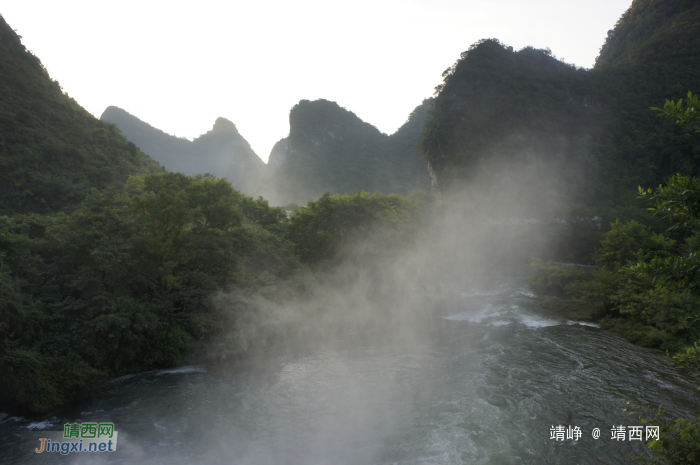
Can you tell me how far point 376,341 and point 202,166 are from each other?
124m

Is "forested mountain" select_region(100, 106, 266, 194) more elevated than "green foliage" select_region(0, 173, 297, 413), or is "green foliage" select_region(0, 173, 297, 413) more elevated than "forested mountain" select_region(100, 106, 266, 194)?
"forested mountain" select_region(100, 106, 266, 194)

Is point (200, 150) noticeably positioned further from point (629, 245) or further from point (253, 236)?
point (629, 245)

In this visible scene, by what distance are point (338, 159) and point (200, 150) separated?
5979cm

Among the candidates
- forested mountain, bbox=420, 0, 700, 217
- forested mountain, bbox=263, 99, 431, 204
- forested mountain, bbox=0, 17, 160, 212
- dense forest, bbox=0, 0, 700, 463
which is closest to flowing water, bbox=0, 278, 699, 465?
dense forest, bbox=0, 0, 700, 463

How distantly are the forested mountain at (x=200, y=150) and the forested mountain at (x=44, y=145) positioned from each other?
67904 millimetres

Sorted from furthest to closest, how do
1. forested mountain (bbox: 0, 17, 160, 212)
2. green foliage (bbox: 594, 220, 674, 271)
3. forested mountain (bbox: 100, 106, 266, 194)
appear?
forested mountain (bbox: 100, 106, 266, 194) → forested mountain (bbox: 0, 17, 160, 212) → green foliage (bbox: 594, 220, 674, 271)

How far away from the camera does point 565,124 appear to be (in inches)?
2484

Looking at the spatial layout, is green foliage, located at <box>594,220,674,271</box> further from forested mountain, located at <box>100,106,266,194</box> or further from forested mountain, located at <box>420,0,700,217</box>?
forested mountain, located at <box>100,106,266,194</box>

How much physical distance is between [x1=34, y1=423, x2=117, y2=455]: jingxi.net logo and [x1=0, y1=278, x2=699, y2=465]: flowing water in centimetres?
22

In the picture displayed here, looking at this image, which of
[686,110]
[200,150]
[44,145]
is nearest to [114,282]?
[686,110]

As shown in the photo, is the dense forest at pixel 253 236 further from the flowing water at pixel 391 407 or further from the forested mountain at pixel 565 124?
the flowing water at pixel 391 407

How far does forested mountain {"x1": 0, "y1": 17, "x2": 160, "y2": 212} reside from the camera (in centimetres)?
2138

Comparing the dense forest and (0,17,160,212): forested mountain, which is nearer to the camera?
the dense forest

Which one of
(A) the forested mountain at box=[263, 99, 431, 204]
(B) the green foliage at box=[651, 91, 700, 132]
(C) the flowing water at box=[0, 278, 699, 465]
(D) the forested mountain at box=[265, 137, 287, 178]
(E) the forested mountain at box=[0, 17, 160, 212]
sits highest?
(D) the forested mountain at box=[265, 137, 287, 178]
